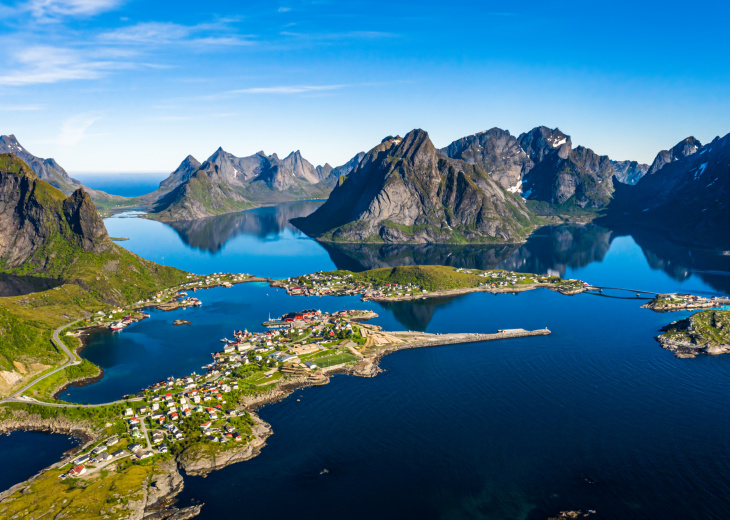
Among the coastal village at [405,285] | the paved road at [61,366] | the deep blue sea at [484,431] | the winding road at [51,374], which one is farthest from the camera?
the coastal village at [405,285]

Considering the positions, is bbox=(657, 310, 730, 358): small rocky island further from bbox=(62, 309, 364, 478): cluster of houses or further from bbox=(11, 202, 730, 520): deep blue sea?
bbox=(62, 309, 364, 478): cluster of houses

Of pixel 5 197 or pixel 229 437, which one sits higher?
pixel 5 197

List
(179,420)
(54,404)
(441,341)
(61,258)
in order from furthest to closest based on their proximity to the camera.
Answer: (61,258)
(441,341)
(54,404)
(179,420)

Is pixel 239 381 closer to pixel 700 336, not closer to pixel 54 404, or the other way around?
pixel 54 404

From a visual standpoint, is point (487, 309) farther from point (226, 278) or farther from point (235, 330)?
point (226, 278)

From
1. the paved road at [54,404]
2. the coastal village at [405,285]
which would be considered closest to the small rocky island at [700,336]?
the coastal village at [405,285]

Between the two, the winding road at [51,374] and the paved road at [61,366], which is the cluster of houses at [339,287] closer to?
the paved road at [61,366]

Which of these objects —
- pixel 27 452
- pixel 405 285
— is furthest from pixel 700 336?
pixel 27 452

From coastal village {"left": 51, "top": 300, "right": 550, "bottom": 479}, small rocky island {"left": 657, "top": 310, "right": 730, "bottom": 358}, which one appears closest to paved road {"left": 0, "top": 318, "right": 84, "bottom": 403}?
coastal village {"left": 51, "top": 300, "right": 550, "bottom": 479}

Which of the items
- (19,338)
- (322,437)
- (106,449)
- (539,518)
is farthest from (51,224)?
(539,518)
